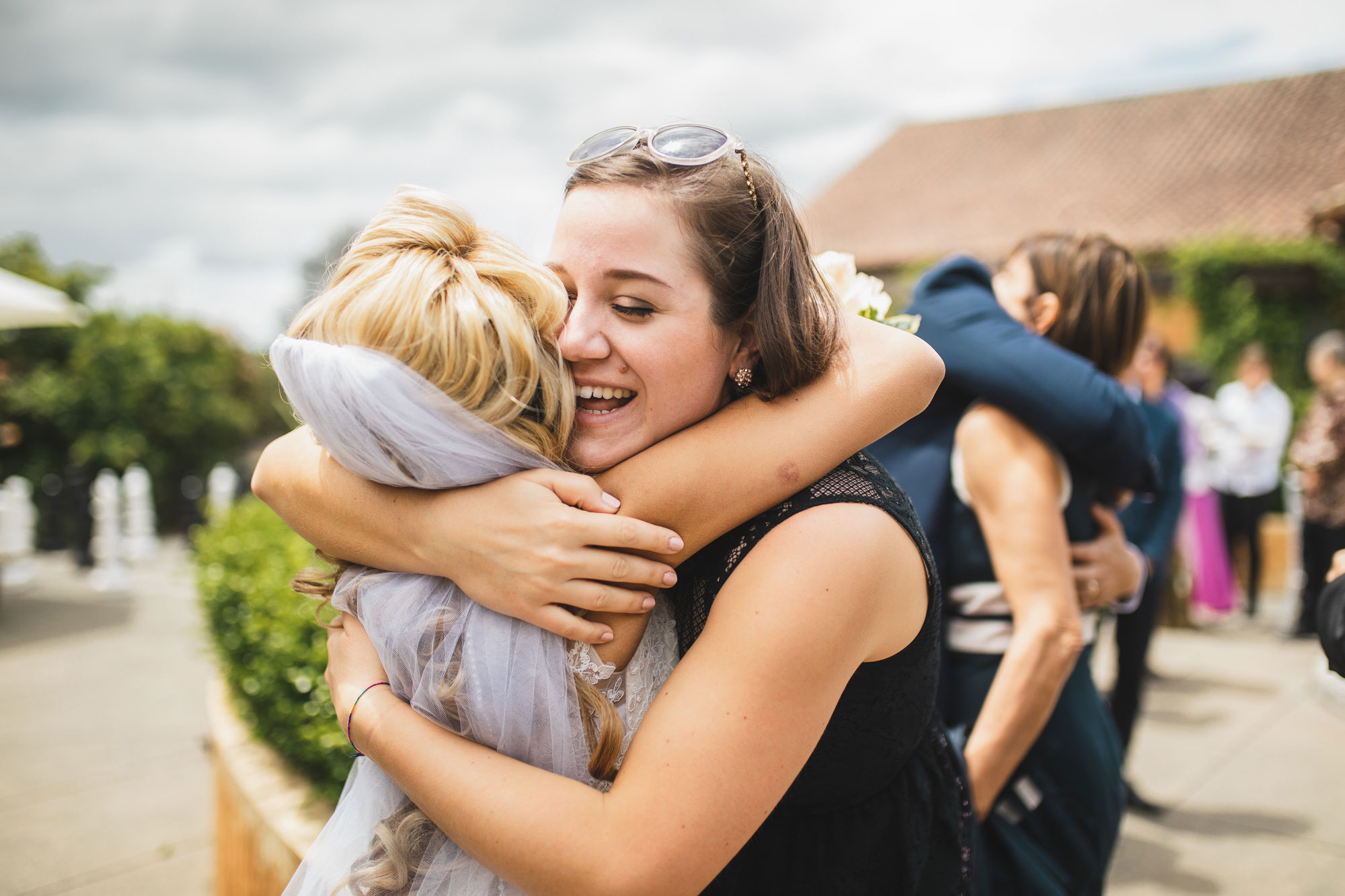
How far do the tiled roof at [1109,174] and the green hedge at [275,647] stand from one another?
20.5 meters

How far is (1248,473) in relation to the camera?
8.75 metres

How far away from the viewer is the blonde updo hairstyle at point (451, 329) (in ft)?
4.16

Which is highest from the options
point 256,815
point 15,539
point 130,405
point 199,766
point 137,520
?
point 256,815

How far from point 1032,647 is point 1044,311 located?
3.21 feet

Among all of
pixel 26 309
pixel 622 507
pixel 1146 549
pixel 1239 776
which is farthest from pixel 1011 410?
pixel 26 309

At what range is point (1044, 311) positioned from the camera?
2.43 m

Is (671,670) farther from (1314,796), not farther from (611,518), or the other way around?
(1314,796)

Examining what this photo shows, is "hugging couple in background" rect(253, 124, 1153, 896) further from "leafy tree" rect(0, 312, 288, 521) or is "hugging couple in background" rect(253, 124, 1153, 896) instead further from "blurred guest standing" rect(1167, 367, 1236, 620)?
"leafy tree" rect(0, 312, 288, 521)

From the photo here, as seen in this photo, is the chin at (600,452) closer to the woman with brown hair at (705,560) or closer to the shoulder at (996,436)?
the woman with brown hair at (705,560)

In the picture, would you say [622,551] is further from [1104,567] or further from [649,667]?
[1104,567]

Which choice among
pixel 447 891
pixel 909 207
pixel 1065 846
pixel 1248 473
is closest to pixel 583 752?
pixel 447 891

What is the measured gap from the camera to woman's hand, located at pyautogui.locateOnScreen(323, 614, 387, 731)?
1445 mm

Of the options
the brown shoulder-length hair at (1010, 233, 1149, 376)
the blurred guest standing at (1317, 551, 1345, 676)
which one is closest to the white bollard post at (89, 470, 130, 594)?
the brown shoulder-length hair at (1010, 233, 1149, 376)

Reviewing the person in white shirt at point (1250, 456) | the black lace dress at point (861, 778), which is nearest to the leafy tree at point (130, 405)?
the person in white shirt at point (1250, 456)
